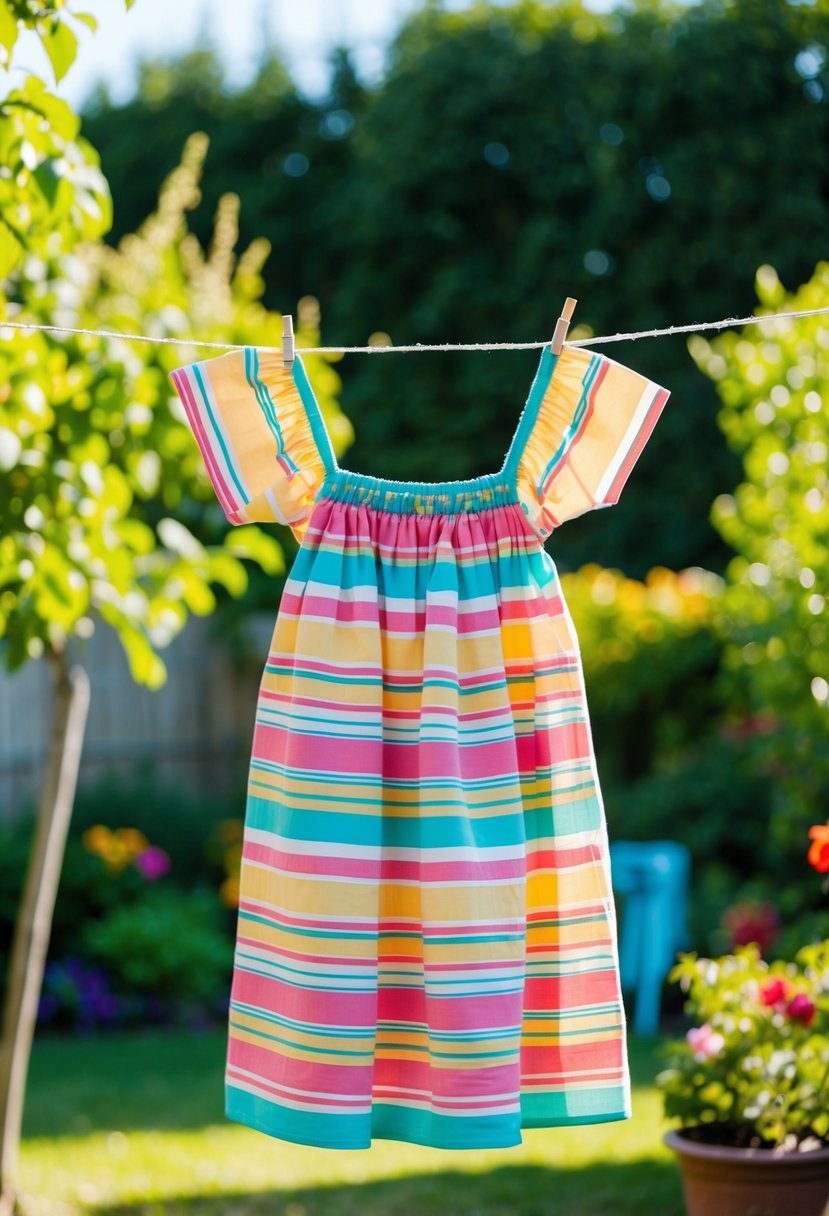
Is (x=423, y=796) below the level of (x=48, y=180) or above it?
below

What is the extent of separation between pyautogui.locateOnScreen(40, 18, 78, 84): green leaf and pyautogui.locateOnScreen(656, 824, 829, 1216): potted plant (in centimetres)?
187

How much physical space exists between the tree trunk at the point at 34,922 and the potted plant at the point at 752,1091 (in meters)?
1.49

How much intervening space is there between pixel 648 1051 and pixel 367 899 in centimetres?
367

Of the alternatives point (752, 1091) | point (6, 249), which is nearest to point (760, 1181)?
point (752, 1091)

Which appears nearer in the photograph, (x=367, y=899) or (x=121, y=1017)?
(x=367, y=899)

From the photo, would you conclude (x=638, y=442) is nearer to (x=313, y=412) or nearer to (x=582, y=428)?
(x=582, y=428)

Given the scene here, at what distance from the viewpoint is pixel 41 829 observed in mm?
3250

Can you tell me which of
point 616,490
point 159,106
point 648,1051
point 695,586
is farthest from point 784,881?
point 159,106

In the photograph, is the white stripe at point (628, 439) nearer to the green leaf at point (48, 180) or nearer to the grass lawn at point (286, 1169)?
the green leaf at point (48, 180)

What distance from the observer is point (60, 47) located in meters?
2.16

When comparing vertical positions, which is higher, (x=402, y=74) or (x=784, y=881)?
(x=402, y=74)

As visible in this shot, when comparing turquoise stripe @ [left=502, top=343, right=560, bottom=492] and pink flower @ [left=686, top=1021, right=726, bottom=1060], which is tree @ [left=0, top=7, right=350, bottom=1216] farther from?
pink flower @ [left=686, top=1021, right=726, bottom=1060]

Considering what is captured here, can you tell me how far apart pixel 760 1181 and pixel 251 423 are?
1675 millimetres

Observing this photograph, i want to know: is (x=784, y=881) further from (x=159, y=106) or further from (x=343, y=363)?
(x=159, y=106)
